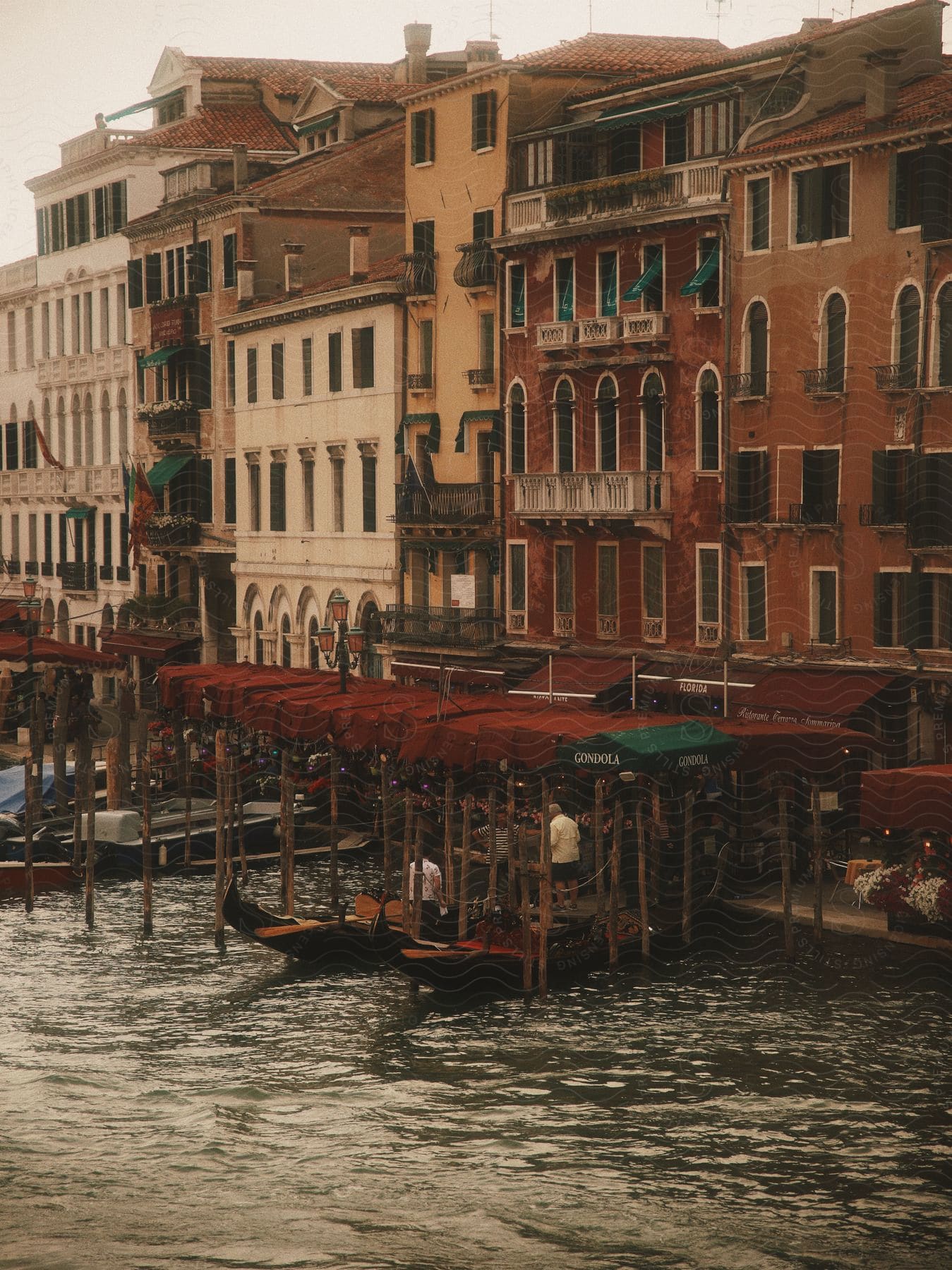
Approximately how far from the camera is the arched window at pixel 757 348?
3234cm

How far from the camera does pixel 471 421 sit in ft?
129

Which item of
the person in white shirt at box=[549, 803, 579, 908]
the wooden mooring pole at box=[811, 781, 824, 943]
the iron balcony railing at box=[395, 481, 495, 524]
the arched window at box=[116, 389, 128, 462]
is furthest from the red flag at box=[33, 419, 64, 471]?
the wooden mooring pole at box=[811, 781, 824, 943]

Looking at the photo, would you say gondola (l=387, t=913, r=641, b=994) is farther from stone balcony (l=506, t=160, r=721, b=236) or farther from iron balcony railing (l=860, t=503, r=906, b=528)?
stone balcony (l=506, t=160, r=721, b=236)

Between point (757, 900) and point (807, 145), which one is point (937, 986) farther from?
point (807, 145)

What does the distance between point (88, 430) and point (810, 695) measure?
32926 millimetres

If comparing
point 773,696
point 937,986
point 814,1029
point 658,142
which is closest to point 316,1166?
point 814,1029

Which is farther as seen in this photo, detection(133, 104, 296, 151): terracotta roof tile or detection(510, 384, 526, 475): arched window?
detection(133, 104, 296, 151): terracotta roof tile

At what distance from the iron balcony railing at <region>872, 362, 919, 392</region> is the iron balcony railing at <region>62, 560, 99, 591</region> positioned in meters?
32.0

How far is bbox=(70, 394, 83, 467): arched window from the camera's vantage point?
59.2 metres

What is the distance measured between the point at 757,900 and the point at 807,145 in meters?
11.8

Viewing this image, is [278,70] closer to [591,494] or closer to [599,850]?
[591,494]

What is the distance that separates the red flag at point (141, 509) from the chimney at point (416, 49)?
11840mm

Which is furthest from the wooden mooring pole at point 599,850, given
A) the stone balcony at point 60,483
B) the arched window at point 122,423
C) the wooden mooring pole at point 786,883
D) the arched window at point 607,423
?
the stone balcony at point 60,483

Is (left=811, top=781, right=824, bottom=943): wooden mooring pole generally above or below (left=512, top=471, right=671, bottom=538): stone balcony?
below
